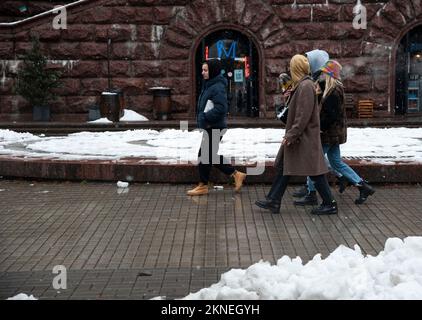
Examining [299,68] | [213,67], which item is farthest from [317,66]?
[213,67]

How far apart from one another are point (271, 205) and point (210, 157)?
1.45 m

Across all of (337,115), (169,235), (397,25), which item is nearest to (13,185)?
(169,235)

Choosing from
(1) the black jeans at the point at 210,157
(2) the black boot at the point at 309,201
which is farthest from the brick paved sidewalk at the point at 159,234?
(1) the black jeans at the point at 210,157

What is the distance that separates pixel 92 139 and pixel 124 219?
7117 mm

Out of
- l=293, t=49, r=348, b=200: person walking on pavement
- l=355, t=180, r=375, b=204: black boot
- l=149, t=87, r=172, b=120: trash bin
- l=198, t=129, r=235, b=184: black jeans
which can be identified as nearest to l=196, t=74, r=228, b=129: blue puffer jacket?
l=198, t=129, r=235, b=184: black jeans

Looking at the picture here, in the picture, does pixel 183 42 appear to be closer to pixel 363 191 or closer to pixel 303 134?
pixel 363 191

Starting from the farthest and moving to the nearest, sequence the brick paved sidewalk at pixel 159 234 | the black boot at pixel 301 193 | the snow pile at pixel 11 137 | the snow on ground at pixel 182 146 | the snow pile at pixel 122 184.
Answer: the snow pile at pixel 11 137
the snow on ground at pixel 182 146
the snow pile at pixel 122 184
the black boot at pixel 301 193
the brick paved sidewalk at pixel 159 234

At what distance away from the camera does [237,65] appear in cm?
2212

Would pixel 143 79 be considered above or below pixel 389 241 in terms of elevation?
above

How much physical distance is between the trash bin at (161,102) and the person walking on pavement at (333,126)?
1198cm

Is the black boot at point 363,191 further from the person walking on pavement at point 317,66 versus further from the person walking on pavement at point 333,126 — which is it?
the person walking on pavement at point 317,66

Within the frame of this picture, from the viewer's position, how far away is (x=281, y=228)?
7879mm

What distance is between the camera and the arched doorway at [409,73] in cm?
2158
